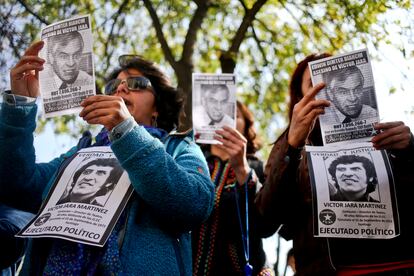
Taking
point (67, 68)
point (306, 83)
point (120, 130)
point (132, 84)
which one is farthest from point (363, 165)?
point (67, 68)

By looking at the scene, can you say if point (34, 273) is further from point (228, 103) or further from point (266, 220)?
point (228, 103)

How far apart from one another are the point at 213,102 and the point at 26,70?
1120 millimetres

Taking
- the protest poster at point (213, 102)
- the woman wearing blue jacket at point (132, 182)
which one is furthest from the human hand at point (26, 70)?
the protest poster at point (213, 102)

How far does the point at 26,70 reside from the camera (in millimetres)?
2219

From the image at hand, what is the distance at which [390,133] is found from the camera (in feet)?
6.36

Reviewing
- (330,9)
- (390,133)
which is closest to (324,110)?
(390,133)

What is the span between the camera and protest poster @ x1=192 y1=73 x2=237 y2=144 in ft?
9.53

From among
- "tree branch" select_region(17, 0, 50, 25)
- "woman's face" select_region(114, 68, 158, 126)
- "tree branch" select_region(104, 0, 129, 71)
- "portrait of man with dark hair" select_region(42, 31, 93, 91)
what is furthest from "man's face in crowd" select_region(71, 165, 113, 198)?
"tree branch" select_region(104, 0, 129, 71)

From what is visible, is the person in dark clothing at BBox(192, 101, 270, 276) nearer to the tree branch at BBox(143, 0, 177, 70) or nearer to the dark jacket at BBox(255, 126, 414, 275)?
the dark jacket at BBox(255, 126, 414, 275)

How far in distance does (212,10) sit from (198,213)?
14.2ft

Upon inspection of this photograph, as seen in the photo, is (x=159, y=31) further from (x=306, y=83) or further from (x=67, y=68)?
(x=67, y=68)

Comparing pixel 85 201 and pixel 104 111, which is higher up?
pixel 104 111

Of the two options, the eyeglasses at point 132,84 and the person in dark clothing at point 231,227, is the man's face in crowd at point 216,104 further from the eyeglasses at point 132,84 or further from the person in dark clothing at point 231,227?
the eyeglasses at point 132,84

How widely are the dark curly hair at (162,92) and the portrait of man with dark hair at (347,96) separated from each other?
2.79 ft
